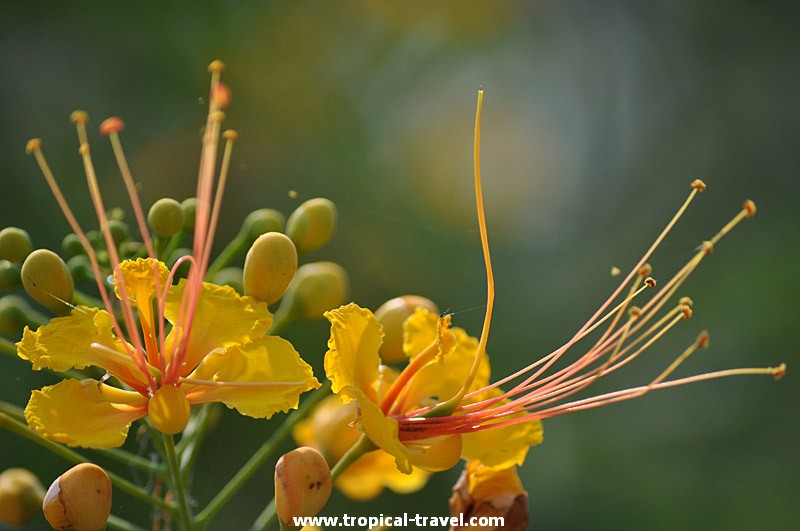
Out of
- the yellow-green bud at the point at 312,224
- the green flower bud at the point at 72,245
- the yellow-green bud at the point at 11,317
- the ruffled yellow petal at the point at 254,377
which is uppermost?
the yellow-green bud at the point at 312,224

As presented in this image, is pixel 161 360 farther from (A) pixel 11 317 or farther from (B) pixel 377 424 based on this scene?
(A) pixel 11 317

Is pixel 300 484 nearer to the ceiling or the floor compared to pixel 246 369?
nearer to the floor

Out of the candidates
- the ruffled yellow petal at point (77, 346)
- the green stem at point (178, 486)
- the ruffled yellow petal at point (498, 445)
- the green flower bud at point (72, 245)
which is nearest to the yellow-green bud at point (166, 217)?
the green flower bud at point (72, 245)

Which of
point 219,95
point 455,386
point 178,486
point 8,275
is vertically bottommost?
point 178,486

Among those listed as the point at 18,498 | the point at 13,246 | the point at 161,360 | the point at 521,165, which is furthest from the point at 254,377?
the point at 521,165

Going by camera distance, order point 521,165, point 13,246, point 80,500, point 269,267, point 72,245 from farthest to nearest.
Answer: point 521,165, point 72,245, point 13,246, point 269,267, point 80,500

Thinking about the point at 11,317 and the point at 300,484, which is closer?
the point at 300,484

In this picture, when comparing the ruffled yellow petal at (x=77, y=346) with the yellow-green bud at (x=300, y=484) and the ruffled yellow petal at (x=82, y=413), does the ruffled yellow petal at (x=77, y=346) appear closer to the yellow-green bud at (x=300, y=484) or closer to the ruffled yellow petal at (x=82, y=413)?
the ruffled yellow petal at (x=82, y=413)

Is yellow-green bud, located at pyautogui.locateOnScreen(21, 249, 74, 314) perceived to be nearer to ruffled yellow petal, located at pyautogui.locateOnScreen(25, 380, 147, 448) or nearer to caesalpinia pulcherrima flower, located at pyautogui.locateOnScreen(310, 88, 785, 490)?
ruffled yellow petal, located at pyautogui.locateOnScreen(25, 380, 147, 448)
